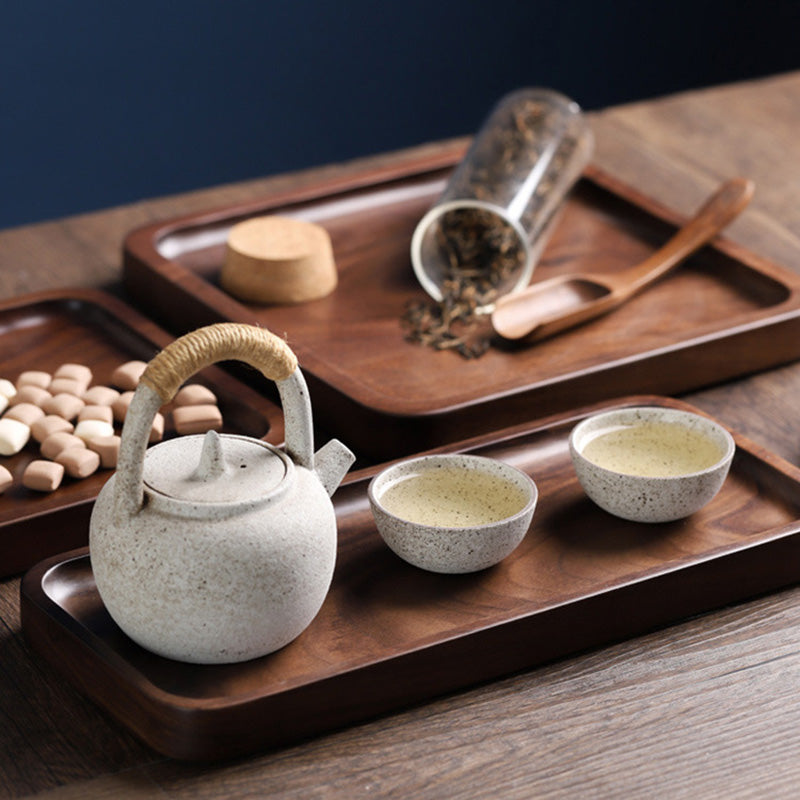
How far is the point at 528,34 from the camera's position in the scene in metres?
3.56

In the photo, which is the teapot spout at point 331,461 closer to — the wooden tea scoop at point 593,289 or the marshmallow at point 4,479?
the marshmallow at point 4,479

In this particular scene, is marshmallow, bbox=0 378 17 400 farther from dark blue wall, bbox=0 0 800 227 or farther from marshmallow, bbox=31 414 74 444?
dark blue wall, bbox=0 0 800 227

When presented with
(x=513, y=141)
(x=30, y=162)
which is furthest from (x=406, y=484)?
(x=30, y=162)

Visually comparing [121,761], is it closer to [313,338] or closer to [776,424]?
[313,338]

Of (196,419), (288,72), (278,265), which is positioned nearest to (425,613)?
(196,419)

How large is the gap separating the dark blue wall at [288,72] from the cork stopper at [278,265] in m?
1.66

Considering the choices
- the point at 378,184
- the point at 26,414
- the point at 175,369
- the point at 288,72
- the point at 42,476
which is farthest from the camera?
the point at 288,72

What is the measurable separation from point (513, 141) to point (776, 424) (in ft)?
1.77

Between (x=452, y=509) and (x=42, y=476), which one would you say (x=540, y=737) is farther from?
(x=42, y=476)

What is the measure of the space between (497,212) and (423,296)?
129mm

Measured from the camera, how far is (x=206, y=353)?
0.87 meters

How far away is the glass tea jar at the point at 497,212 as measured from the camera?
1535 mm

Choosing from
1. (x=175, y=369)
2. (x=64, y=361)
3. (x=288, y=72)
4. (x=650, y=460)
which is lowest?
(x=288, y=72)

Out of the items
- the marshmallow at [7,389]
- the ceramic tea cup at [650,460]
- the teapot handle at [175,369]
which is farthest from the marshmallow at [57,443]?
the ceramic tea cup at [650,460]
